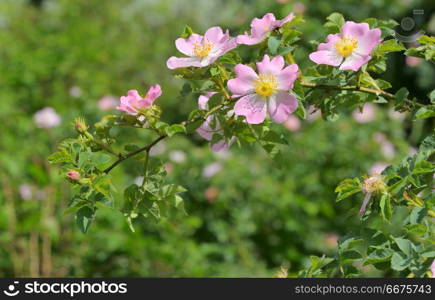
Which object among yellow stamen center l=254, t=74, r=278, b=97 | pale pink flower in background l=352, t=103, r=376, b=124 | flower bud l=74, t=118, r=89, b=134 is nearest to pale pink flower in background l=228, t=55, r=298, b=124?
yellow stamen center l=254, t=74, r=278, b=97

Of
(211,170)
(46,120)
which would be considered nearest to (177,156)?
(211,170)

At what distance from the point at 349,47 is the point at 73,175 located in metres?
0.47

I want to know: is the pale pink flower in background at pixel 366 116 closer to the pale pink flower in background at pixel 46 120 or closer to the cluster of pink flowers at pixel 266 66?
the pale pink flower in background at pixel 46 120

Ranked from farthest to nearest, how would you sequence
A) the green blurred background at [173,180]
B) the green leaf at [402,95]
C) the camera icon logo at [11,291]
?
the green blurred background at [173,180] → the camera icon logo at [11,291] → the green leaf at [402,95]

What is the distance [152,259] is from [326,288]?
68.4 inches

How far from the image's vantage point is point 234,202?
10.4ft

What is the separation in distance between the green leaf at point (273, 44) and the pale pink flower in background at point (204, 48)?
55 millimetres

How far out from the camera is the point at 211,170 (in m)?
3.25

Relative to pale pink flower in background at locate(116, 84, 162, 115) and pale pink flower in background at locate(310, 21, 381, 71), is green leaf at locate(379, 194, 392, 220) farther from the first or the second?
pale pink flower in background at locate(116, 84, 162, 115)

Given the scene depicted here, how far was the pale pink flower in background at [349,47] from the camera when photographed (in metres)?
1.02

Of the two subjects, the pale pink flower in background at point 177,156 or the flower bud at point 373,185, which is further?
the pale pink flower in background at point 177,156

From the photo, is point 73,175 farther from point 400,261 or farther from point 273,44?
point 400,261

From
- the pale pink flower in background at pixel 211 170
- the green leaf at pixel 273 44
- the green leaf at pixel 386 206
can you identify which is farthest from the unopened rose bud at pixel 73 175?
the pale pink flower in background at pixel 211 170

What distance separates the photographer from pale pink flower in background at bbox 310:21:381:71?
102cm
